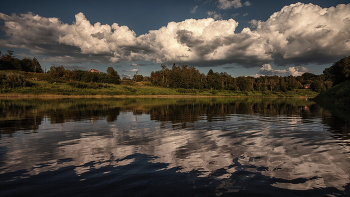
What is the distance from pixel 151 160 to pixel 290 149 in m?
7.44

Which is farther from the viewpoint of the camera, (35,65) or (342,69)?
(35,65)

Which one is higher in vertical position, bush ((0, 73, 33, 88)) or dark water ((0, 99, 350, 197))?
bush ((0, 73, 33, 88))

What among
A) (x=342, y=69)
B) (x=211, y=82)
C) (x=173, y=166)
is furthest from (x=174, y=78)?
(x=173, y=166)

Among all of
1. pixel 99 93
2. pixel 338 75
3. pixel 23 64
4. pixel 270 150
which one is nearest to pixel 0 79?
pixel 99 93

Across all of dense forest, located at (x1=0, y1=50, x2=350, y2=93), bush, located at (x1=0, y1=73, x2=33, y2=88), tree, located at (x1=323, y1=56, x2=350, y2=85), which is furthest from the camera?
dense forest, located at (x1=0, y1=50, x2=350, y2=93)

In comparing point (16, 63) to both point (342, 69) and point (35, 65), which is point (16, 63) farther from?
point (342, 69)

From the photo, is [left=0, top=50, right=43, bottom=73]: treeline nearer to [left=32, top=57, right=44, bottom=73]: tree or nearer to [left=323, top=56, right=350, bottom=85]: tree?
[left=32, top=57, right=44, bottom=73]: tree

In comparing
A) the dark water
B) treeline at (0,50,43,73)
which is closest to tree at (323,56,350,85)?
the dark water

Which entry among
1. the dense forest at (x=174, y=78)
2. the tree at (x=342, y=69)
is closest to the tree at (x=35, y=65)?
the dense forest at (x=174, y=78)

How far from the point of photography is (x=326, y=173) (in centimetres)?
671

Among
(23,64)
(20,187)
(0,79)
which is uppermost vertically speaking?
(23,64)

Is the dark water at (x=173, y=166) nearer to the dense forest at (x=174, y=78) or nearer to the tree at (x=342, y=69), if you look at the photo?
the tree at (x=342, y=69)

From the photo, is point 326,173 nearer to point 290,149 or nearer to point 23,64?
point 290,149

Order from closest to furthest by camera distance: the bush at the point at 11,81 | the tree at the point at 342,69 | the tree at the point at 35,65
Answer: the tree at the point at 342,69, the bush at the point at 11,81, the tree at the point at 35,65
